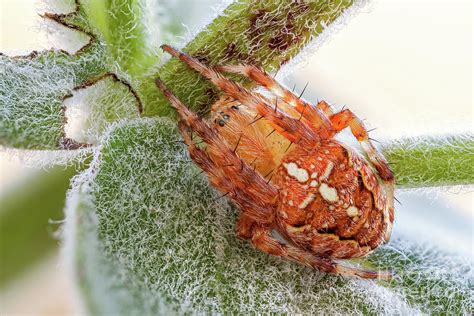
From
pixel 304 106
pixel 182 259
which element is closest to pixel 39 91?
pixel 182 259

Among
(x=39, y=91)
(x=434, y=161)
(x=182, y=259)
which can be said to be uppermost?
(x=434, y=161)

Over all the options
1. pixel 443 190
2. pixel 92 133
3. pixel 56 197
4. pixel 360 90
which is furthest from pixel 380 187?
pixel 360 90

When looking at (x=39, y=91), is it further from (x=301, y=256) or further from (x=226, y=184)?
(x=301, y=256)

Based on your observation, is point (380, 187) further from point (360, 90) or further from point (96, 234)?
point (360, 90)

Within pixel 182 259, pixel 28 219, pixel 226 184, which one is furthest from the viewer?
pixel 28 219

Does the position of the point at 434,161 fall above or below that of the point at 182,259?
above

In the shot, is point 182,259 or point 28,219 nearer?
point 182,259
